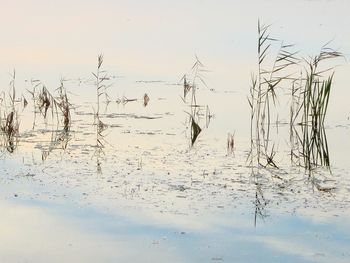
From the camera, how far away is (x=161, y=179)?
5742mm

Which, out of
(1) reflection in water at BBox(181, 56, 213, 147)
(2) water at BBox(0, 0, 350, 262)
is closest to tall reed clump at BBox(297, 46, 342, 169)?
(2) water at BBox(0, 0, 350, 262)

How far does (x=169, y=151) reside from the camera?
22.7 feet

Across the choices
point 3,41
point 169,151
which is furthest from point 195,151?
point 3,41

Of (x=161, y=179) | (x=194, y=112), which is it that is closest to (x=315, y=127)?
(x=161, y=179)

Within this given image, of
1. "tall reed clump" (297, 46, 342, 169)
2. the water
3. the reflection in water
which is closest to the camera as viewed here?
the water

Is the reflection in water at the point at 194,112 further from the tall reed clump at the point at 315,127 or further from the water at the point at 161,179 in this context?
the tall reed clump at the point at 315,127

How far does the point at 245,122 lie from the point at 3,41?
27.1 feet

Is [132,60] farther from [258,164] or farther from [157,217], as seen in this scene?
[157,217]

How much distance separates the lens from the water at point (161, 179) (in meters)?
4.21

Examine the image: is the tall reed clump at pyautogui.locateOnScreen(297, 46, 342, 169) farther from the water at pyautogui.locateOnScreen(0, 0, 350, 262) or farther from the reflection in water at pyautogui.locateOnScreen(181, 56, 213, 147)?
the reflection in water at pyautogui.locateOnScreen(181, 56, 213, 147)

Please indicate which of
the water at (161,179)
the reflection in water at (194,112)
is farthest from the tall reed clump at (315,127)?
the reflection in water at (194,112)

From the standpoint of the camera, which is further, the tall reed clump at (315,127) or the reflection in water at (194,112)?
the reflection in water at (194,112)

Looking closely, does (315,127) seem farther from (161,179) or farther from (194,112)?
(194,112)

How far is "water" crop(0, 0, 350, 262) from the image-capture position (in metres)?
4.21
